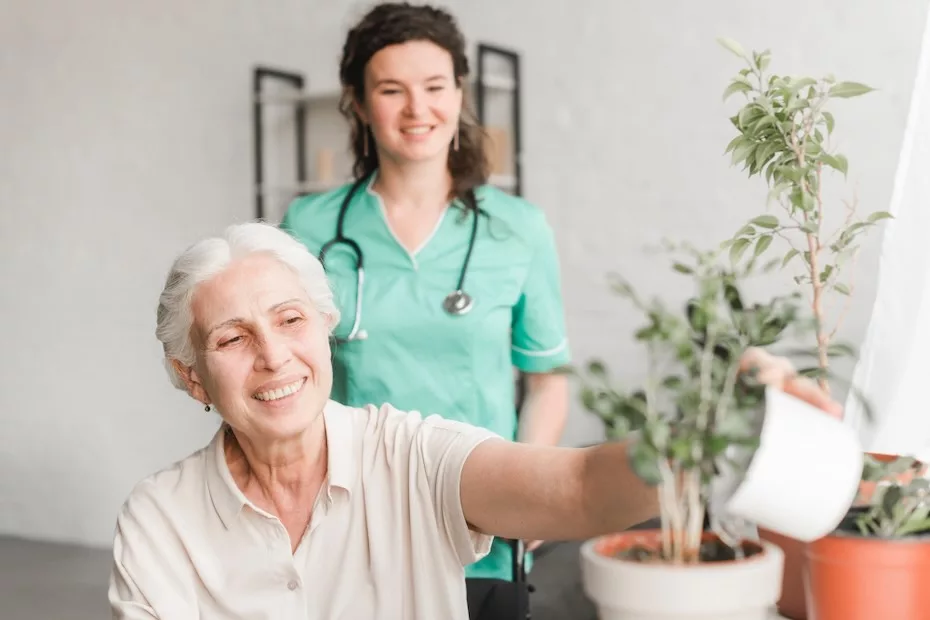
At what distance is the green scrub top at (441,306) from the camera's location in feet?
5.87

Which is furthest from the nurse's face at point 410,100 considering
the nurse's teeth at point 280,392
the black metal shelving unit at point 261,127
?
the black metal shelving unit at point 261,127

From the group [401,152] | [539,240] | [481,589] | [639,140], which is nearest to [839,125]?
[639,140]

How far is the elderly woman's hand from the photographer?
819 millimetres

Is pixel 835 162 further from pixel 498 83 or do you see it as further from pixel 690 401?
pixel 498 83

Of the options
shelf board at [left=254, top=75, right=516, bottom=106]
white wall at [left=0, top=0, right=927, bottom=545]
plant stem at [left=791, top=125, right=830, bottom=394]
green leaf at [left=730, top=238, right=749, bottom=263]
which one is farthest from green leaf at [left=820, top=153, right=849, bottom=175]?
shelf board at [left=254, top=75, right=516, bottom=106]

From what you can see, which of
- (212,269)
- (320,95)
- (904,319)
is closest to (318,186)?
(320,95)

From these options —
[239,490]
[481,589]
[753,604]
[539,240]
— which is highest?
[539,240]

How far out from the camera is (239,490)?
1371mm

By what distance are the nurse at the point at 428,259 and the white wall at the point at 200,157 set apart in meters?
1.34

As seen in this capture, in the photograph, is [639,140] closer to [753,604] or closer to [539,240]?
[539,240]

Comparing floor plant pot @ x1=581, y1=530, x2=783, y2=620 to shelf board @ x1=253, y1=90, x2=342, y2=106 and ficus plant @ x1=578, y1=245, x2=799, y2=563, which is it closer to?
ficus plant @ x1=578, y1=245, x2=799, y2=563

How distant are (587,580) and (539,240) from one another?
3.76 ft

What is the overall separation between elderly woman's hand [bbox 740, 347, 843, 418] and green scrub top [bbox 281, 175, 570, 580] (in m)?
0.96

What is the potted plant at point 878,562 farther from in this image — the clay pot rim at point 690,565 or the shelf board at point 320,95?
the shelf board at point 320,95
